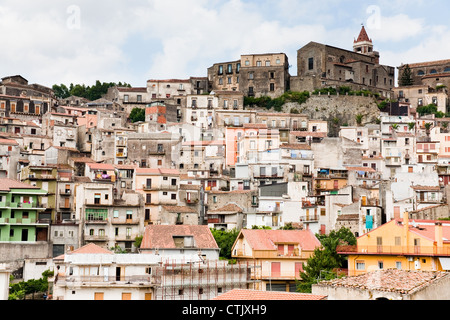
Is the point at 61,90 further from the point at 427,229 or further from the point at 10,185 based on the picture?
the point at 427,229

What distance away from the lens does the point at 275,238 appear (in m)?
40.2

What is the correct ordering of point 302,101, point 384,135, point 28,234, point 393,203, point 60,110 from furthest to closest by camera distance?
point 302,101 → point 60,110 → point 384,135 → point 393,203 → point 28,234

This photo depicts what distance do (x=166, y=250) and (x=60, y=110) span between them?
4312cm

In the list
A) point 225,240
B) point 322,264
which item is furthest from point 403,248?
point 225,240

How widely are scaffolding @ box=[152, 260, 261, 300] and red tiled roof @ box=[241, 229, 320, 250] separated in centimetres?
543

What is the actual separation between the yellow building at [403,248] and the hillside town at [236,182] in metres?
0.09

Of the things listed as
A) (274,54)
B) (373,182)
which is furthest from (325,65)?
(373,182)

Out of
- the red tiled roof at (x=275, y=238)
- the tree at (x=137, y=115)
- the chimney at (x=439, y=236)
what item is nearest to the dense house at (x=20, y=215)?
the red tiled roof at (x=275, y=238)

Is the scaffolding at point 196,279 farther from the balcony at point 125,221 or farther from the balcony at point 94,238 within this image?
the balcony at point 125,221

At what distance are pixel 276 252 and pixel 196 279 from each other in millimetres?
8590

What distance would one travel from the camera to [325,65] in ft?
287

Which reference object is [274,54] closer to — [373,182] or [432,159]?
[432,159]
